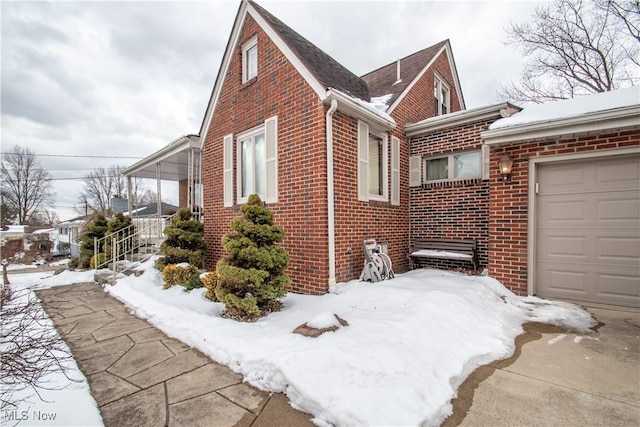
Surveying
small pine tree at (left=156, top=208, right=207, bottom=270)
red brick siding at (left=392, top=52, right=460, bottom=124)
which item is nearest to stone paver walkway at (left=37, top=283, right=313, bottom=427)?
small pine tree at (left=156, top=208, right=207, bottom=270)

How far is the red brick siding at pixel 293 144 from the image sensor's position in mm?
4988

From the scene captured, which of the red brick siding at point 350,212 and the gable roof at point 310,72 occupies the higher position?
the gable roof at point 310,72

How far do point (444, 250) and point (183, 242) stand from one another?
20.6 ft

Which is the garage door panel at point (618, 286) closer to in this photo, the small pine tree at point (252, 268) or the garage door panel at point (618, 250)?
the garage door panel at point (618, 250)

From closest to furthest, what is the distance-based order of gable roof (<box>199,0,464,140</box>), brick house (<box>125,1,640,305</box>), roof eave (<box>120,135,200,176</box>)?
1. brick house (<box>125,1,640,305</box>)
2. gable roof (<box>199,0,464,140</box>)
3. roof eave (<box>120,135,200,176</box>)

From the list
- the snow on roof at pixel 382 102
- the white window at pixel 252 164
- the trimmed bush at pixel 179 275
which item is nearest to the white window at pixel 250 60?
the white window at pixel 252 164

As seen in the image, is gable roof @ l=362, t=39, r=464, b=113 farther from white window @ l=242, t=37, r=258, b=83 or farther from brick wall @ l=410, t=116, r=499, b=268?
white window @ l=242, t=37, r=258, b=83

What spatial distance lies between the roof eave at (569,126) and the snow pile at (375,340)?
2600 millimetres

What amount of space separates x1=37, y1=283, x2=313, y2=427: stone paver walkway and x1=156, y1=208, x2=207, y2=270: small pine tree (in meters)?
2.33

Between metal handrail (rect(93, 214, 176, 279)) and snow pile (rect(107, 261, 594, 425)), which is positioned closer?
snow pile (rect(107, 261, 594, 425))

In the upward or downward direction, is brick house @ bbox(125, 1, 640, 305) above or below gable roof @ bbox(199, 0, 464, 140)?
below

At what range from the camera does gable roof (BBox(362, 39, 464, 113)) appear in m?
7.55

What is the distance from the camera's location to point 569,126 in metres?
4.44

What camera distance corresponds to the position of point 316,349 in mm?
2752
